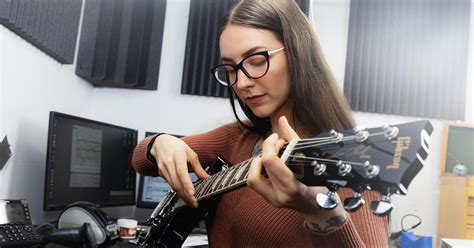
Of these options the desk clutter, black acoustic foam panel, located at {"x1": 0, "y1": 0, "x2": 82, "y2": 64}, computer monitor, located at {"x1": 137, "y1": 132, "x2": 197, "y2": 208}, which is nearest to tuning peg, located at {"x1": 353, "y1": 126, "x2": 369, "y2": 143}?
the desk clutter

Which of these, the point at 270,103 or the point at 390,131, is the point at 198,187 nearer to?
the point at 270,103

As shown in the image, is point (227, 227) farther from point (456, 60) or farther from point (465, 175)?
point (456, 60)

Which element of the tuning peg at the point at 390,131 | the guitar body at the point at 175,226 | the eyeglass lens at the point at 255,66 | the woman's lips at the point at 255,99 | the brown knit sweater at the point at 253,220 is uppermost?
the eyeglass lens at the point at 255,66

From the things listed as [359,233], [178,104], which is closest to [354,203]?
[359,233]

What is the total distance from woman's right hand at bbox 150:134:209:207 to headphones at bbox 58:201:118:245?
1.63 ft

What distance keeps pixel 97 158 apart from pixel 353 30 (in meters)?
1.61

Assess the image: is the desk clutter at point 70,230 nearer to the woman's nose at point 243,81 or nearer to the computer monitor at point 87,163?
the computer monitor at point 87,163

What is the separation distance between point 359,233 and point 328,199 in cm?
19

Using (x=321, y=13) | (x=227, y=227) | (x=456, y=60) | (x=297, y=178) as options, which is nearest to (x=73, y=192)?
(x=227, y=227)

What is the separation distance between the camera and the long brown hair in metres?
0.98

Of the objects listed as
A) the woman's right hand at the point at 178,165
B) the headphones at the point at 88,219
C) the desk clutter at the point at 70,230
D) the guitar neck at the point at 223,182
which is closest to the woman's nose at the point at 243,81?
the guitar neck at the point at 223,182

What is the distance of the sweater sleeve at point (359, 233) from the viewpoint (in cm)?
71

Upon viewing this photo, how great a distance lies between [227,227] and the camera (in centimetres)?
110

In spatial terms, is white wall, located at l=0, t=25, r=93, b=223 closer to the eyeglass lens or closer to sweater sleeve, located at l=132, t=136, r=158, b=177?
sweater sleeve, located at l=132, t=136, r=158, b=177
